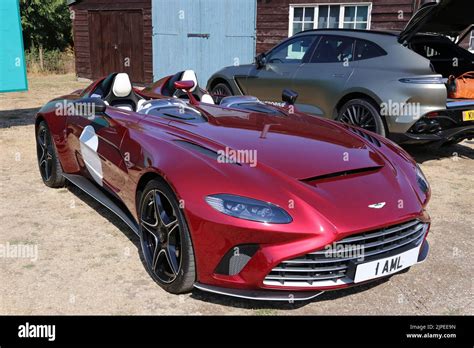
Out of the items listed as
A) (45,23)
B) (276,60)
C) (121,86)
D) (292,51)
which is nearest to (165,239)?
(121,86)

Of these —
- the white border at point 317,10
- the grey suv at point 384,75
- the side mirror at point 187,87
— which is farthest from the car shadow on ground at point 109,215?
the white border at point 317,10

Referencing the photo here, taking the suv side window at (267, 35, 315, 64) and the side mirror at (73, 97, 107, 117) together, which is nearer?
the side mirror at (73, 97, 107, 117)

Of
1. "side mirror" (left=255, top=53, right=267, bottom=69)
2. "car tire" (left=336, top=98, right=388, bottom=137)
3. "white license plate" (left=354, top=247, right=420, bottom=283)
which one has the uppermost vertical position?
"side mirror" (left=255, top=53, right=267, bottom=69)

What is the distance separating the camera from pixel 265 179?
2.81 metres

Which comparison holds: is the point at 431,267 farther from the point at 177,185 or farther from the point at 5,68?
the point at 5,68

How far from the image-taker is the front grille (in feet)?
8.60

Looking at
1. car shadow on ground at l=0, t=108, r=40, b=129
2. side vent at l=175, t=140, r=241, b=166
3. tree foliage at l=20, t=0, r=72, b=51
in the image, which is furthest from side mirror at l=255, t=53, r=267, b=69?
tree foliage at l=20, t=0, r=72, b=51

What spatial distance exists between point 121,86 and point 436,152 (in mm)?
5080

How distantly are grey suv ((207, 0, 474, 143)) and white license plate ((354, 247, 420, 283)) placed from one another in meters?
3.39

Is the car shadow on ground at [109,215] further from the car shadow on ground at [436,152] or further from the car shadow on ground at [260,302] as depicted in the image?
the car shadow on ground at [436,152]

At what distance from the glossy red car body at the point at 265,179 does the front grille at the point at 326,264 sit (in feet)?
0.12

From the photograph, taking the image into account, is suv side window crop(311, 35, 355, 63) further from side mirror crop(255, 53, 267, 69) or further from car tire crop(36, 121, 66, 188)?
car tire crop(36, 121, 66, 188)
